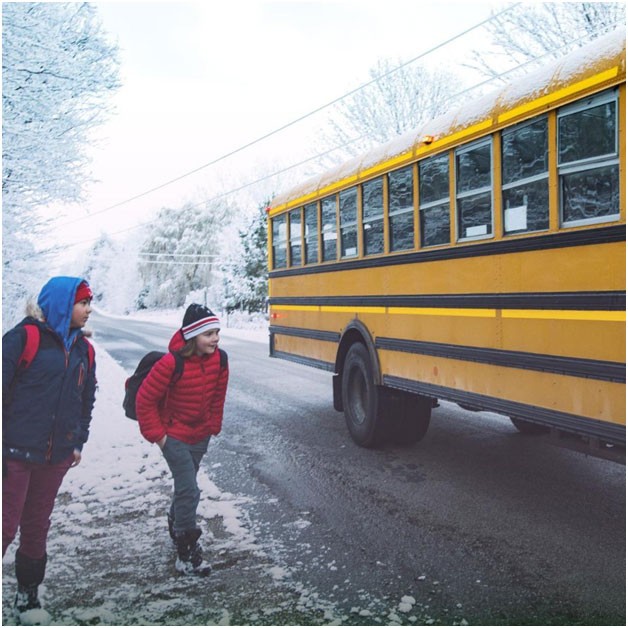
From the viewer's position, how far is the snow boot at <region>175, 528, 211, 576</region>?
3.66 metres

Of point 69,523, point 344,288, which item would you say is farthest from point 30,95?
point 69,523

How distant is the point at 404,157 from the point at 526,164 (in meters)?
1.64

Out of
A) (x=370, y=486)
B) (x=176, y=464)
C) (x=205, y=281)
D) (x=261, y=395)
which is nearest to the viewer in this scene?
(x=176, y=464)

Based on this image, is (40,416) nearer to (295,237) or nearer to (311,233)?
(311,233)

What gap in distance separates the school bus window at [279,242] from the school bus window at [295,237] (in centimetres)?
24

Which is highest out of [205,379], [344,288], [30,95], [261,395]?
[30,95]

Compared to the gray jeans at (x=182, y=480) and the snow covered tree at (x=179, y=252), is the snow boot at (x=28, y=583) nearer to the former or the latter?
the gray jeans at (x=182, y=480)

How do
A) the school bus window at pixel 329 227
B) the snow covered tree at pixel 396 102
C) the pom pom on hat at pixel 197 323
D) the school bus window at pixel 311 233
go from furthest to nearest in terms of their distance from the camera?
the snow covered tree at pixel 396 102
the school bus window at pixel 311 233
the school bus window at pixel 329 227
the pom pom on hat at pixel 197 323

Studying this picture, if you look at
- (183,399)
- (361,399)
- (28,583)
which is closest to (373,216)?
(361,399)

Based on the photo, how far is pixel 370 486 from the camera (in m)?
5.27

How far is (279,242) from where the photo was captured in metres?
8.91

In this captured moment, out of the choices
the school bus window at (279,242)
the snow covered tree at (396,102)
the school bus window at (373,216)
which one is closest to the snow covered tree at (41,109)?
the school bus window at (279,242)

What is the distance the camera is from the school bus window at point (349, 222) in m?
6.71

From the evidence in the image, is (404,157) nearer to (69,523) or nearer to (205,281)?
(69,523)
